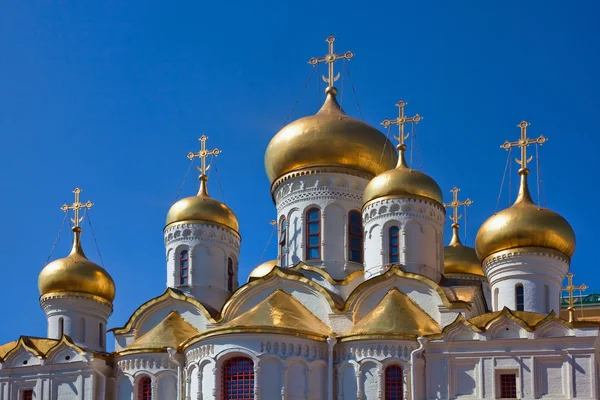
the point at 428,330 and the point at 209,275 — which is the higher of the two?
the point at 209,275

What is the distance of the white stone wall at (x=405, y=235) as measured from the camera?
35.7m

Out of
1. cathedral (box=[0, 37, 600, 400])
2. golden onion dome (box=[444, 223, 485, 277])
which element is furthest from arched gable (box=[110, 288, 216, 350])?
golden onion dome (box=[444, 223, 485, 277])

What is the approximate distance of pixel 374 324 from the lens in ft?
108

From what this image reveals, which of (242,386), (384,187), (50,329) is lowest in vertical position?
(242,386)

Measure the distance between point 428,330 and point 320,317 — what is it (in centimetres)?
299

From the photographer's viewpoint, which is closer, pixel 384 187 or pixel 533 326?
pixel 533 326

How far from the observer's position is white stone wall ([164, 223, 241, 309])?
3756 cm

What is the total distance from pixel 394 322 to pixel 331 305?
2.24 meters

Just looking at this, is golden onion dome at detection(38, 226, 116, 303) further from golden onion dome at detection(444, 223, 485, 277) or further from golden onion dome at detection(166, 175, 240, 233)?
golden onion dome at detection(444, 223, 485, 277)

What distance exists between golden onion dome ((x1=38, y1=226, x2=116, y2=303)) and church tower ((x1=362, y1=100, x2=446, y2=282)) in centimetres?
709

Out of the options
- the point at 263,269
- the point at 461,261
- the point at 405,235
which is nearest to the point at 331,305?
the point at 405,235

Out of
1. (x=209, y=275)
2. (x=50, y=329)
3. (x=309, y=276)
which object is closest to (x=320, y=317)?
(x=309, y=276)

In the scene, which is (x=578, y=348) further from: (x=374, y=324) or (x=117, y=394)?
(x=117, y=394)

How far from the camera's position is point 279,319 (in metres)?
33.1
